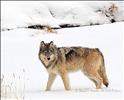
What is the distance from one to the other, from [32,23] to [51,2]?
693mm

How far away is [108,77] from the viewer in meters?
10.5

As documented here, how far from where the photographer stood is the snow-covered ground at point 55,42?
9.69 metres

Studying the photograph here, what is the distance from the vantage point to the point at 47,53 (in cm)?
1000

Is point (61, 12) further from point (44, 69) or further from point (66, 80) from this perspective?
point (66, 80)

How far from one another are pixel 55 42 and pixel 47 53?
A: 2223 mm

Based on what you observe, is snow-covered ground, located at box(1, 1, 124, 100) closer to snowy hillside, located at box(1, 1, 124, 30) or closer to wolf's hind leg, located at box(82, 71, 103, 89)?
snowy hillside, located at box(1, 1, 124, 30)

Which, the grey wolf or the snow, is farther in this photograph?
the grey wolf

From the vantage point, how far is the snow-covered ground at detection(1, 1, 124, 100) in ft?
31.8

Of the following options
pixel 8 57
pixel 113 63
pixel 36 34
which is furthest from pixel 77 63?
pixel 36 34

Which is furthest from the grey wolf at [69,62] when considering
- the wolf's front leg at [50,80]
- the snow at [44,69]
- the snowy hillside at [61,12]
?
the snowy hillside at [61,12]

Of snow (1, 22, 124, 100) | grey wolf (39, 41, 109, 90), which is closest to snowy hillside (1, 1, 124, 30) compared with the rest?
snow (1, 22, 124, 100)

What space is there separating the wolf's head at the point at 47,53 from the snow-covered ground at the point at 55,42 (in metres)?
0.48

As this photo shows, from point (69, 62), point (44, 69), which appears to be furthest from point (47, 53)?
point (44, 69)

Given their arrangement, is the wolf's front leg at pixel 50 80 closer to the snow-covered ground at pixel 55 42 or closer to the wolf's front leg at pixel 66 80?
the snow-covered ground at pixel 55 42
